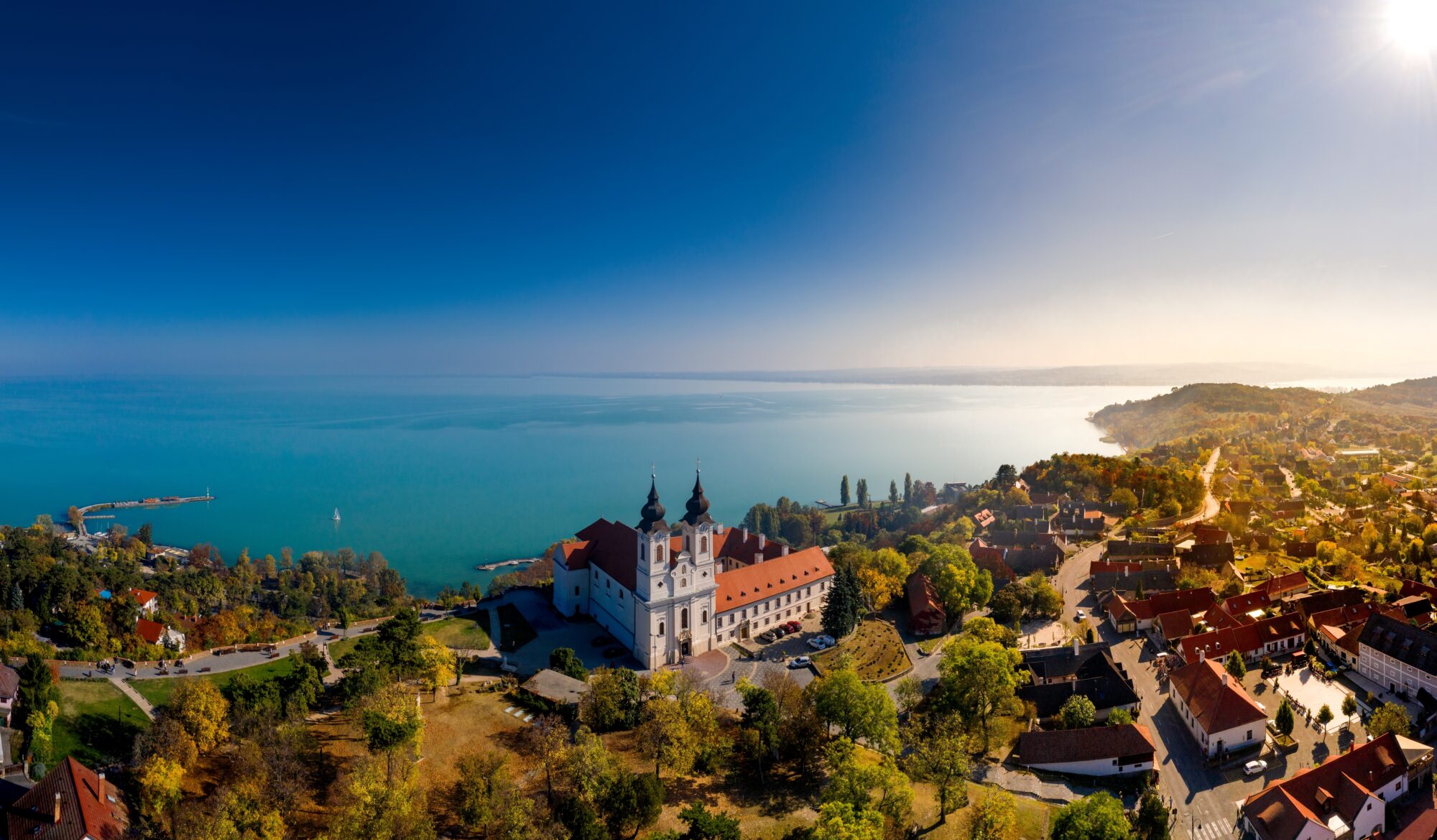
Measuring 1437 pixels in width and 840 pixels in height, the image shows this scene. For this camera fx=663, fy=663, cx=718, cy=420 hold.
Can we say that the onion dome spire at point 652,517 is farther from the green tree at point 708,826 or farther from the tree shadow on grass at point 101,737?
the tree shadow on grass at point 101,737

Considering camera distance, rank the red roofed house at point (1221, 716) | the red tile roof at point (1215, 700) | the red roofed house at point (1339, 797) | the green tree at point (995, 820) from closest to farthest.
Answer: the green tree at point (995, 820) < the red roofed house at point (1339, 797) < the red roofed house at point (1221, 716) < the red tile roof at point (1215, 700)

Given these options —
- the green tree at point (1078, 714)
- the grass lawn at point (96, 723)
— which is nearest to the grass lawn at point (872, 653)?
the green tree at point (1078, 714)

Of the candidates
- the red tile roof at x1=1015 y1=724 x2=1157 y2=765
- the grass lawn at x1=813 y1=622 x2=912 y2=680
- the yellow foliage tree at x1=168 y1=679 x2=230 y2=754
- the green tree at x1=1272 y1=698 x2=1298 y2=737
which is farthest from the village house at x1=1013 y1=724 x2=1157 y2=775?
the yellow foliage tree at x1=168 y1=679 x2=230 y2=754

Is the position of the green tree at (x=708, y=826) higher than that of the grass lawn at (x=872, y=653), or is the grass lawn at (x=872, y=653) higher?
the green tree at (x=708, y=826)

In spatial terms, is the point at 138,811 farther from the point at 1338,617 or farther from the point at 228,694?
the point at 1338,617

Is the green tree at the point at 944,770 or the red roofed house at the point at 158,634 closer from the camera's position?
the green tree at the point at 944,770

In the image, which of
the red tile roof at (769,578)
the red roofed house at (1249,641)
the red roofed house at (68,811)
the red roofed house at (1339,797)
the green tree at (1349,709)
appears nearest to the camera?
the red roofed house at (68,811)

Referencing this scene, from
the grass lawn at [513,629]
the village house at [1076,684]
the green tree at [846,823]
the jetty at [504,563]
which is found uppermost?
the green tree at [846,823]
